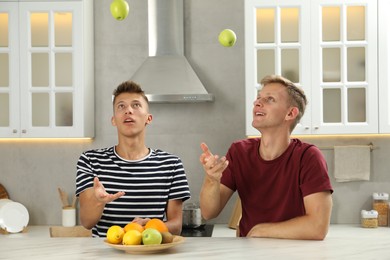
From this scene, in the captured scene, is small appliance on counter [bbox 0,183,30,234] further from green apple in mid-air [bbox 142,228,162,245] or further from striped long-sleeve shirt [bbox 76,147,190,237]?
green apple in mid-air [bbox 142,228,162,245]

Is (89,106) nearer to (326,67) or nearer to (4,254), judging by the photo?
(326,67)

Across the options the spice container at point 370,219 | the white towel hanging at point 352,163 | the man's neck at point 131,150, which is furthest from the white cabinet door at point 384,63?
the man's neck at point 131,150

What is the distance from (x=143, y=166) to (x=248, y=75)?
1526 millimetres

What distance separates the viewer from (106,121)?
4.58 metres

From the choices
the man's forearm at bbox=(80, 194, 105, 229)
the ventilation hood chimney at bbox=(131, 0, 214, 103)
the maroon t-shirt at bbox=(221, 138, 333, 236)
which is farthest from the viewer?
the ventilation hood chimney at bbox=(131, 0, 214, 103)

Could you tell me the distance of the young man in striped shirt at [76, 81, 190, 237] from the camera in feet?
9.27

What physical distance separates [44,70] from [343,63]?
6.94ft

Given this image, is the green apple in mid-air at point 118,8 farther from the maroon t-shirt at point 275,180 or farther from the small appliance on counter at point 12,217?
the small appliance on counter at point 12,217

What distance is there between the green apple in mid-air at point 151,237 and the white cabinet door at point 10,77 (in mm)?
2499

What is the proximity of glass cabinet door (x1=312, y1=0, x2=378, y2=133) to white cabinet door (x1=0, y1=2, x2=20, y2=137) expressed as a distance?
6.88ft

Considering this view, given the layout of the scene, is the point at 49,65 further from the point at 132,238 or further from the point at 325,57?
the point at 132,238

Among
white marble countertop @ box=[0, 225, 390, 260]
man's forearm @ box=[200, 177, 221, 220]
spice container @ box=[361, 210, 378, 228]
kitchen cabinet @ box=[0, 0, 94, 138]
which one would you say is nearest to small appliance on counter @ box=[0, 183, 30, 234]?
kitchen cabinet @ box=[0, 0, 94, 138]

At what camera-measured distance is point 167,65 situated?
4371 millimetres

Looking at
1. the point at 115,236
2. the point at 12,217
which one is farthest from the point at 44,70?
the point at 115,236
